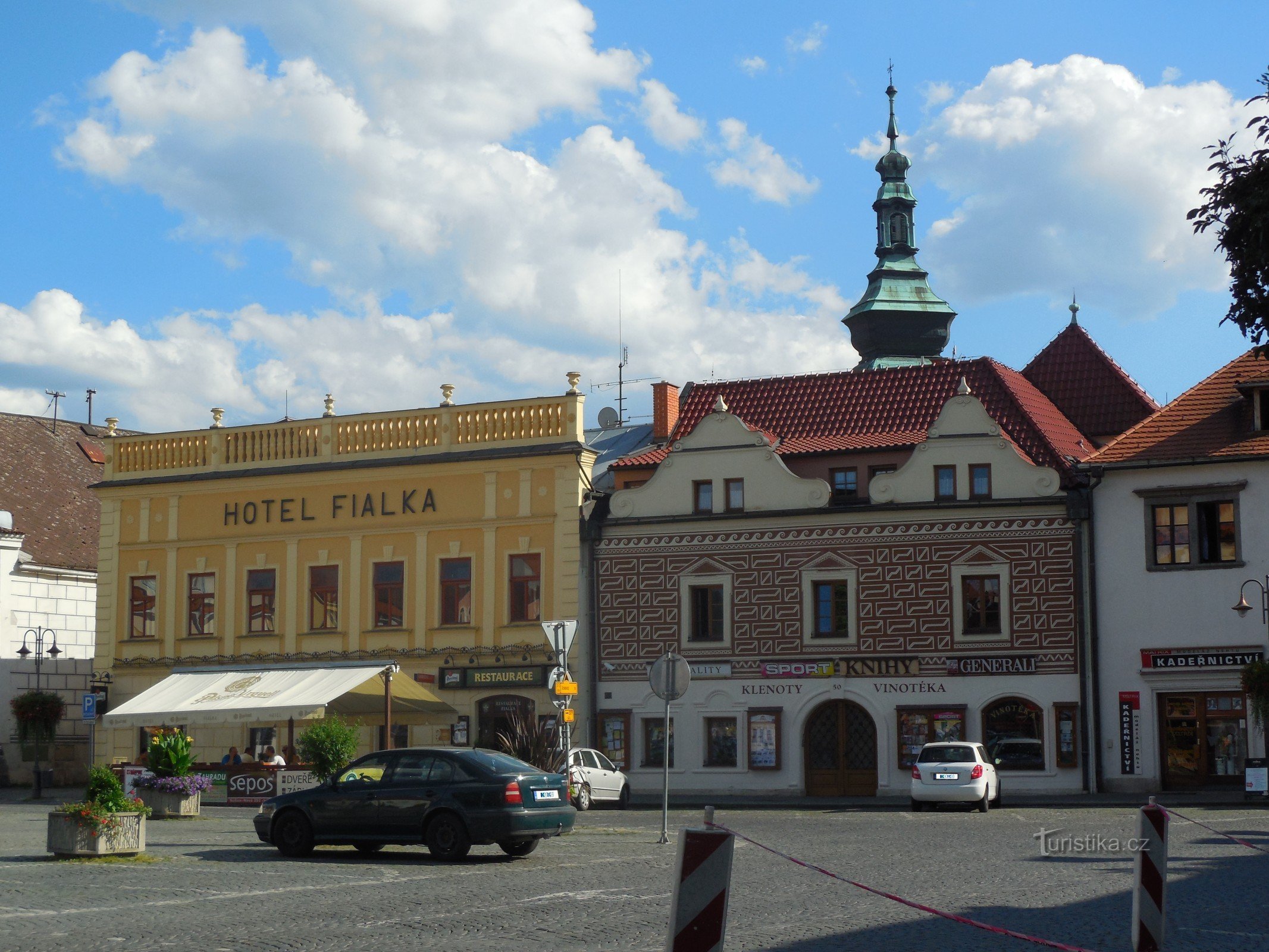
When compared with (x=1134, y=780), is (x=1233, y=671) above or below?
above

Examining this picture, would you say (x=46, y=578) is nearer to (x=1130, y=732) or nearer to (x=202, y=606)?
(x=202, y=606)

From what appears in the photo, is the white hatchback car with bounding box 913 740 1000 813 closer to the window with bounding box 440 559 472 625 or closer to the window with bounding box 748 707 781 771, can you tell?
the window with bounding box 748 707 781 771

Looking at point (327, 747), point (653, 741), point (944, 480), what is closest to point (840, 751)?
point (653, 741)

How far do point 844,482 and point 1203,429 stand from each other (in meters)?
9.16

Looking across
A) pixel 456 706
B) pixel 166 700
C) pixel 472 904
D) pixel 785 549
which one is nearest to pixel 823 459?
pixel 785 549

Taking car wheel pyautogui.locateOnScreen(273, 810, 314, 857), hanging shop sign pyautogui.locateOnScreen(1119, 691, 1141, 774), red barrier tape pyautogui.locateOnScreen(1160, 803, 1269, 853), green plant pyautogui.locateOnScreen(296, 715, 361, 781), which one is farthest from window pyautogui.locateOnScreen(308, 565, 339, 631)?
red barrier tape pyautogui.locateOnScreen(1160, 803, 1269, 853)

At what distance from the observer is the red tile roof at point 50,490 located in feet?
173

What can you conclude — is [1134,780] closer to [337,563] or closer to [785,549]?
[785,549]

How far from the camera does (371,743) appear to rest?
45031 mm

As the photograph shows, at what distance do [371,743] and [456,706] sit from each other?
2816 mm

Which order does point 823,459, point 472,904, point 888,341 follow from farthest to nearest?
point 888,341 < point 823,459 < point 472,904

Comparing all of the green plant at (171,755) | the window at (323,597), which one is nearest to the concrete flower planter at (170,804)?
the green plant at (171,755)

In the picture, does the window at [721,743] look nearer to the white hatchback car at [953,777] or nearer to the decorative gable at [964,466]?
the decorative gable at [964,466]

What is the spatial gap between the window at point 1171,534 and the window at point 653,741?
1304 cm
